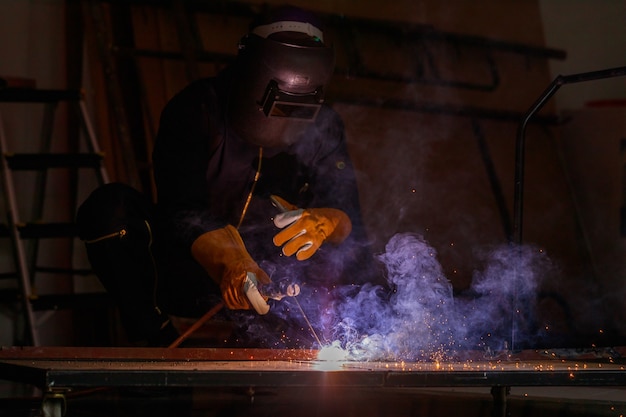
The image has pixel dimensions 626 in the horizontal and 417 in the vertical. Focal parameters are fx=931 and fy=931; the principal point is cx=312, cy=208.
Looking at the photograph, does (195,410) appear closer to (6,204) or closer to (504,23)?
(6,204)

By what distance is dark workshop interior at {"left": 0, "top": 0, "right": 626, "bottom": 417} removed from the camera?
276 centimetres

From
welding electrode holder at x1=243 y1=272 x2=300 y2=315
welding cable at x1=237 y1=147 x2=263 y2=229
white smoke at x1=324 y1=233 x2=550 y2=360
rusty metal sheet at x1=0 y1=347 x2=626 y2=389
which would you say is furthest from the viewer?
welding cable at x1=237 y1=147 x2=263 y2=229

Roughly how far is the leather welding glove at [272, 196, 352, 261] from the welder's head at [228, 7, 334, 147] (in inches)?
11.0

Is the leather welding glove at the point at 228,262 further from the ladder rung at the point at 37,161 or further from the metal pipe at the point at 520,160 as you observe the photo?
the ladder rung at the point at 37,161

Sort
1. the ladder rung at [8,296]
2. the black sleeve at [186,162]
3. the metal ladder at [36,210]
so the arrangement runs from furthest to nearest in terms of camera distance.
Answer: the ladder rung at [8,296]
the metal ladder at [36,210]
the black sleeve at [186,162]

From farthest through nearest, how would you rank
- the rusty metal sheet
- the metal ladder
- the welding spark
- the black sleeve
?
the metal ladder < the black sleeve < the welding spark < the rusty metal sheet

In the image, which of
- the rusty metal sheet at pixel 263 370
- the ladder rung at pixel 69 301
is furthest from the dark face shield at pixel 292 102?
the ladder rung at pixel 69 301

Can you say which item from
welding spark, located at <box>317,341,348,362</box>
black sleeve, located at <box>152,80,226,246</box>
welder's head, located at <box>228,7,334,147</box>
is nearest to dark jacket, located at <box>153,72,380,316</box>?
black sleeve, located at <box>152,80,226,246</box>

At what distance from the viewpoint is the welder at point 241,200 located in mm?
2855

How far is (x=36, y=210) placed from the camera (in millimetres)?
4137

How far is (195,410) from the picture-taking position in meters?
2.74

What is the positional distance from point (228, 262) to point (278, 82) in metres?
0.57

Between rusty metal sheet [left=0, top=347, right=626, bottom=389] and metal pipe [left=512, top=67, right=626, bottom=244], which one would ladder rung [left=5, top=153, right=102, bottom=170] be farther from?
metal pipe [left=512, top=67, right=626, bottom=244]

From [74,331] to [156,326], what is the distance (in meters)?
1.49
